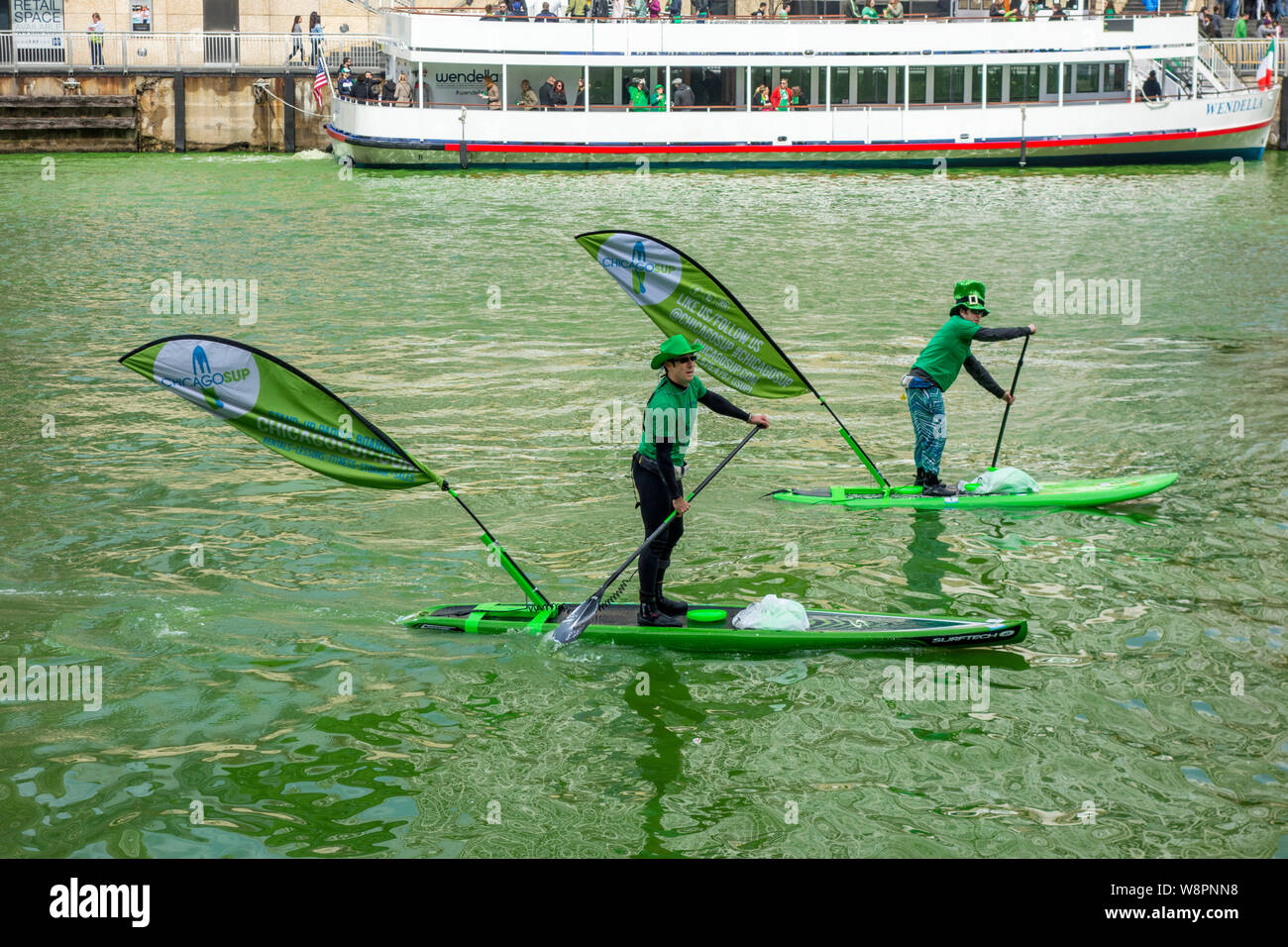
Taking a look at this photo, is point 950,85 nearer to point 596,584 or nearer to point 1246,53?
point 1246,53

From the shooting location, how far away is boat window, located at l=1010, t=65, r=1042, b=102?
1677 inches

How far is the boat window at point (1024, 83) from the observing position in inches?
1677

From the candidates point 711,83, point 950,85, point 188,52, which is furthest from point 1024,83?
point 188,52

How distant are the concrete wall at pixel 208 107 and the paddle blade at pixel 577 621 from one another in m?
38.9

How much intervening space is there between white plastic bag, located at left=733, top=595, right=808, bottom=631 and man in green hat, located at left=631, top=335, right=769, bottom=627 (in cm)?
45

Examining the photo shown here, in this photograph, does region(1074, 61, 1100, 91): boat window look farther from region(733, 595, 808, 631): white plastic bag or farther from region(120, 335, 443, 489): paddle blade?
region(120, 335, 443, 489): paddle blade

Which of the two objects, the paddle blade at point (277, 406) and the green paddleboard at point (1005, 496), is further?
the green paddleboard at point (1005, 496)

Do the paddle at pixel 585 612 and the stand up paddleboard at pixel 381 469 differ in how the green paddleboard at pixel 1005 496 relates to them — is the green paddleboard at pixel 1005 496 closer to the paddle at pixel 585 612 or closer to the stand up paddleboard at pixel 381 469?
the stand up paddleboard at pixel 381 469

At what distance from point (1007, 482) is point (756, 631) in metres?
4.11

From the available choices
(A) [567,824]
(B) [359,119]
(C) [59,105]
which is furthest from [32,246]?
(A) [567,824]

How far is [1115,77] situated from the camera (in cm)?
4291

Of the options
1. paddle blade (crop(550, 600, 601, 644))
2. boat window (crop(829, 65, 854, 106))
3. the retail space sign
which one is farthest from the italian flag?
the retail space sign

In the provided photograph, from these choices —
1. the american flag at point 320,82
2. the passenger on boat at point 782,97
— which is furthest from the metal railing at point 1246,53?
the american flag at point 320,82
